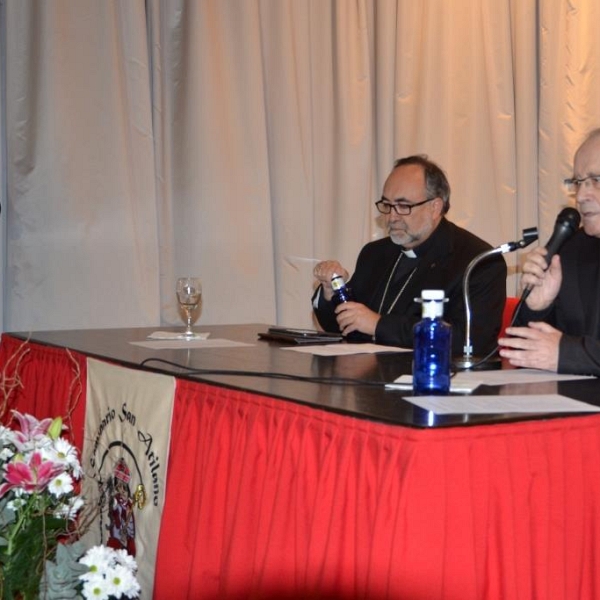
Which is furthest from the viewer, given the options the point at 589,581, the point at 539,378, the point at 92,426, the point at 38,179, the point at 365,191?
the point at 365,191

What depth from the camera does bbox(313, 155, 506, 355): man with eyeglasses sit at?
364cm

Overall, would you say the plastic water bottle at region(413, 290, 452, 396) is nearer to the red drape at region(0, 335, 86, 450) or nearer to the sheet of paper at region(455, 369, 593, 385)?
the sheet of paper at region(455, 369, 593, 385)

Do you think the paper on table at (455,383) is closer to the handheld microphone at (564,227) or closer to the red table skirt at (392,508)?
the red table skirt at (392,508)

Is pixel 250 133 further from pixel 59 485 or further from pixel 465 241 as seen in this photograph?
pixel 59 485

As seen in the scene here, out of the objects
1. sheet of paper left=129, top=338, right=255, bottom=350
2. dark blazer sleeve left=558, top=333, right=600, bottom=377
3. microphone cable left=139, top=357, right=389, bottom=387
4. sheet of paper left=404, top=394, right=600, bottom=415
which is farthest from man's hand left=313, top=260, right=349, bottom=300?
sheet of paper left=404, top=394, right=600, bottom=415

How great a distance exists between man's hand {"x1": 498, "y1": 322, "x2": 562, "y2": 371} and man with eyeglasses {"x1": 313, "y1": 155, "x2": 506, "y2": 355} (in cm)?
101

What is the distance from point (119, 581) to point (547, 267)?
175 cm

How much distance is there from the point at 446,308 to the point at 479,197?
210 centimetres

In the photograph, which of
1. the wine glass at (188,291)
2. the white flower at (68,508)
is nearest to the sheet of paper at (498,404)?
the white flower at (68,508)

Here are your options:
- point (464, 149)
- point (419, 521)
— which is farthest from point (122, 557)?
point (464, 149)

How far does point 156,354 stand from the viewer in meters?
2.99

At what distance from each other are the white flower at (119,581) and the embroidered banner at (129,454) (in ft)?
3.63

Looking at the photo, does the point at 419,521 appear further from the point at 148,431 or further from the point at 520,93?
the point at 520,93

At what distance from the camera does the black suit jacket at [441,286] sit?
3.52 metres
